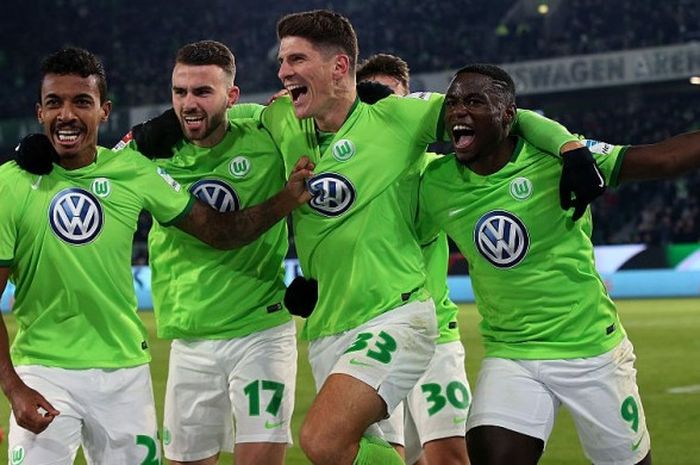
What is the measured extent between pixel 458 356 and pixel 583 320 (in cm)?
126

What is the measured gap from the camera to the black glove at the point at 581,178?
4.52m

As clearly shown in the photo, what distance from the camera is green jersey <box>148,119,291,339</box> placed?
5.33 meters

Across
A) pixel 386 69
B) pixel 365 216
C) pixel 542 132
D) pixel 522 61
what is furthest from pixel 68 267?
pixel 522 61

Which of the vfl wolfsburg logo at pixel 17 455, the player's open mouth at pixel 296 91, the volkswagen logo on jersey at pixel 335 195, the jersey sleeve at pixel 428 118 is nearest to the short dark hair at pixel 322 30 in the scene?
the player's open mouth at pixel 296 91

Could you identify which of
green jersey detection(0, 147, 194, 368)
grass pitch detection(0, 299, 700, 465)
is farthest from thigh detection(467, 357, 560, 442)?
grass pitch detection(0, 299, 700, 465)

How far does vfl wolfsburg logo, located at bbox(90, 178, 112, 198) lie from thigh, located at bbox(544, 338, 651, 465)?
1.89 m

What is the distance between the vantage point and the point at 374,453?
4.45 meters

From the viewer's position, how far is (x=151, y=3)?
3716 cm

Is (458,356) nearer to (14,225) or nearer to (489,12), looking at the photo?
(14,225)

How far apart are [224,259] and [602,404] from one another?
1803 mm

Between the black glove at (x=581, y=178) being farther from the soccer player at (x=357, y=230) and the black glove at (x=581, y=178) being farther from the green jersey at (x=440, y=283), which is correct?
the green jersey at (x=440, y=283)

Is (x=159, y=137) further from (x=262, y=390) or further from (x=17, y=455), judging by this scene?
(x=17, y=455)

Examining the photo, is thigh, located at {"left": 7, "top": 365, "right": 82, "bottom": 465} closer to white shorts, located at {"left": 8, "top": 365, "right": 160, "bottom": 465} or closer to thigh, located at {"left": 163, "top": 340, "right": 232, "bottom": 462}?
white shorts, located at {"left": 8, "top": 365, "right": 160, "bottom": 465}

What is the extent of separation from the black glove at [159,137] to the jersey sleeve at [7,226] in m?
1.00
